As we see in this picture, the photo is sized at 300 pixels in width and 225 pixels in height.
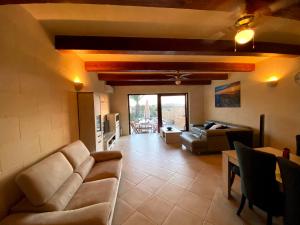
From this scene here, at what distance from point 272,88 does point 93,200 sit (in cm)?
482

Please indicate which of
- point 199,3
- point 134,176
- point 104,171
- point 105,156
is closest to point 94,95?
point 105,156

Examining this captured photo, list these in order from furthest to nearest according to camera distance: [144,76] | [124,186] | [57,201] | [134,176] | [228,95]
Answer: [228,95]
[144,76]
[134,176]
[124,186]
[57,201]

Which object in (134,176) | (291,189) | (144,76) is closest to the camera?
(291,189)

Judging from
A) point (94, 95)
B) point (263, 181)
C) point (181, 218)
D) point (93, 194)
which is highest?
point (94, 95)

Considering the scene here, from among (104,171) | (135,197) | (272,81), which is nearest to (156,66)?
(104,171)

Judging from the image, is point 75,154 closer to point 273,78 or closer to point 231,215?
point 231,215

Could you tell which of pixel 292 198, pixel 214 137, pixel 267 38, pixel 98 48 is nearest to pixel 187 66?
pixel 267 38

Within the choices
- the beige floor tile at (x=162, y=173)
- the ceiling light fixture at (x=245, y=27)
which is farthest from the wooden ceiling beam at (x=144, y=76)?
the ceiling light fixture at (x=245, y=27)

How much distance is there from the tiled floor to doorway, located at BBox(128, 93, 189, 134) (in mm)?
4200

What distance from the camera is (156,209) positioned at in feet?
7.36

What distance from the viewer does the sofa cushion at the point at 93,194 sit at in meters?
1.71

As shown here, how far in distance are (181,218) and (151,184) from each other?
976 millimetres

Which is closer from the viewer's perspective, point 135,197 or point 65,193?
point 65,193

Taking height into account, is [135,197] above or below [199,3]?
below
